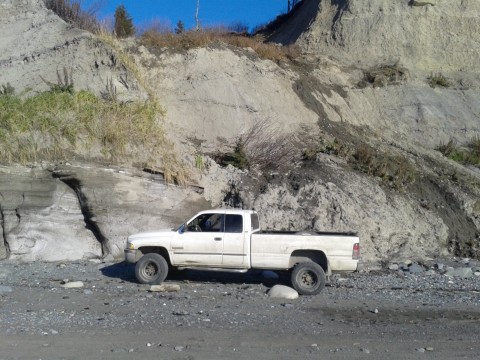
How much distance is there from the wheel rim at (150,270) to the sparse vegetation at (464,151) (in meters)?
13.1

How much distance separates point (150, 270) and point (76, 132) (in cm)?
519

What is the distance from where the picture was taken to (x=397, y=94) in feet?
80.7

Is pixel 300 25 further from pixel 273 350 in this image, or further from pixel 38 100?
pixel 273 350

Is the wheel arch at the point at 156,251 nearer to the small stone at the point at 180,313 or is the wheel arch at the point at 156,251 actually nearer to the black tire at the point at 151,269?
the black tire at the point at 151,269

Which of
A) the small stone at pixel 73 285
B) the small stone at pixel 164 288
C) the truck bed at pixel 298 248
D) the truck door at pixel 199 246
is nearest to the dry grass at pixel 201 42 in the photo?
the truck door at pixel 199 246

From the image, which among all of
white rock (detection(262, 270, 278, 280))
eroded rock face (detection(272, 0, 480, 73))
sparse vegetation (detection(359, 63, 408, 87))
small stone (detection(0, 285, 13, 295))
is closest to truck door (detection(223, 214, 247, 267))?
white rock (detection(262, 270, 278, 280))

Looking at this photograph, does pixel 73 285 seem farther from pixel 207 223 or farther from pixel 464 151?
pixel 464 151

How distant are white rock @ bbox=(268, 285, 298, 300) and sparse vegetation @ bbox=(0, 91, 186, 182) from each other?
5252 mm

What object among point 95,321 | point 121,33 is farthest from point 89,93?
point 95,321

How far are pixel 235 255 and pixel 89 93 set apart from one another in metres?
7.95

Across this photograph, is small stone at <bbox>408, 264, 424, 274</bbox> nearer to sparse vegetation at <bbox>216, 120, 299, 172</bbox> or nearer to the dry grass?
sparse vegetation at <bbox>216, 120, 299, 172</bbox>

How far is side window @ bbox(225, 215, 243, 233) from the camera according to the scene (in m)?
13.1

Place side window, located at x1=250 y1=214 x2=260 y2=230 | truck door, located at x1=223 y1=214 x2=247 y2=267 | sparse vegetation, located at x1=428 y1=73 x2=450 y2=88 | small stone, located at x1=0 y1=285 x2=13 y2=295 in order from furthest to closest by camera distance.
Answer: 1. sparse vegetation, located at x1=428 y1=73 x2=450 y2=88
2. side window, located at x1=250 y1=214 x2=260 y2=230
3. truck door, located at x1=223 y1=214 x2=247 y2=267
4. small stone, located at x1=0 y1=285 x2=13 y2=295

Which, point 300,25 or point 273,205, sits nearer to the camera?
point 273,205
